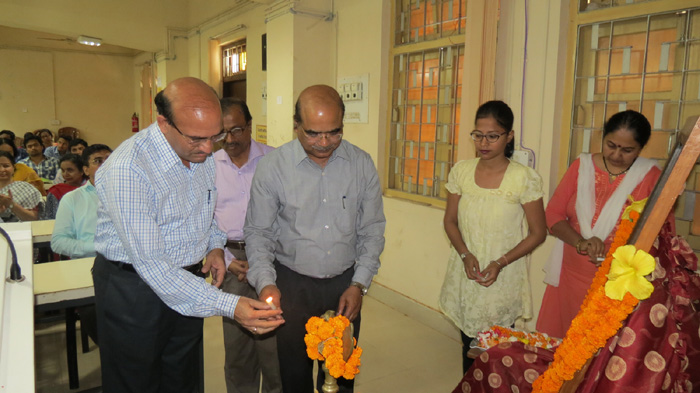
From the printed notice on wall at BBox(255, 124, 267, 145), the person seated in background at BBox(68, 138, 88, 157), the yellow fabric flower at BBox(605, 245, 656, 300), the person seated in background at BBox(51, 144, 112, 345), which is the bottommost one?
the person seated in background at BBox(51, 144, 112, 345)

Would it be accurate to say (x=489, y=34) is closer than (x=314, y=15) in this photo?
Yes

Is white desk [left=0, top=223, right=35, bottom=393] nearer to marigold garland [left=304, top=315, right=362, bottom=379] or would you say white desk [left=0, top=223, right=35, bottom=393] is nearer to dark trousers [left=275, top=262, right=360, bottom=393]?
marigold garland [left=304, top=315, right=362, bottom=379]

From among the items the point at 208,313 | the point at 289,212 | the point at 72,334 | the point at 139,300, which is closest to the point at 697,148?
the point at 289,212

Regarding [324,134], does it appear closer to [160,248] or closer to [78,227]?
[160,248]

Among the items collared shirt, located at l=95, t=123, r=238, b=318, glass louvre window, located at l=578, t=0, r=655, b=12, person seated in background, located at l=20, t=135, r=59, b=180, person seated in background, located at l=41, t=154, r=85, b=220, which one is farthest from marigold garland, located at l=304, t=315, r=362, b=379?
person seated in background, located at l=20, t=135, r=59, b=180

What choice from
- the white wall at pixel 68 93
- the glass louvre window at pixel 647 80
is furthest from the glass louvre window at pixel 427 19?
the white wall at pixel 68 93

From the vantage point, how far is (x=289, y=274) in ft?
6.82

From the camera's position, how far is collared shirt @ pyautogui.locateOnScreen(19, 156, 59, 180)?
20.7 feet

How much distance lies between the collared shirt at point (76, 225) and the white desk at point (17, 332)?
1473 millimetres

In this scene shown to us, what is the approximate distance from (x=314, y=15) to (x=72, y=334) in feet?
12.7

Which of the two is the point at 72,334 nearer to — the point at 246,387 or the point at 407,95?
the point at 246,387

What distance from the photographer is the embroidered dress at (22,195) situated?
391 cm

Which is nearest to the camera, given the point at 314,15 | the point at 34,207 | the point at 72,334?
the point at 72,334

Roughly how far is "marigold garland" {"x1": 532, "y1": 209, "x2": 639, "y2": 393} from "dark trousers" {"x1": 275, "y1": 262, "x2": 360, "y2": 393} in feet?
3.04
